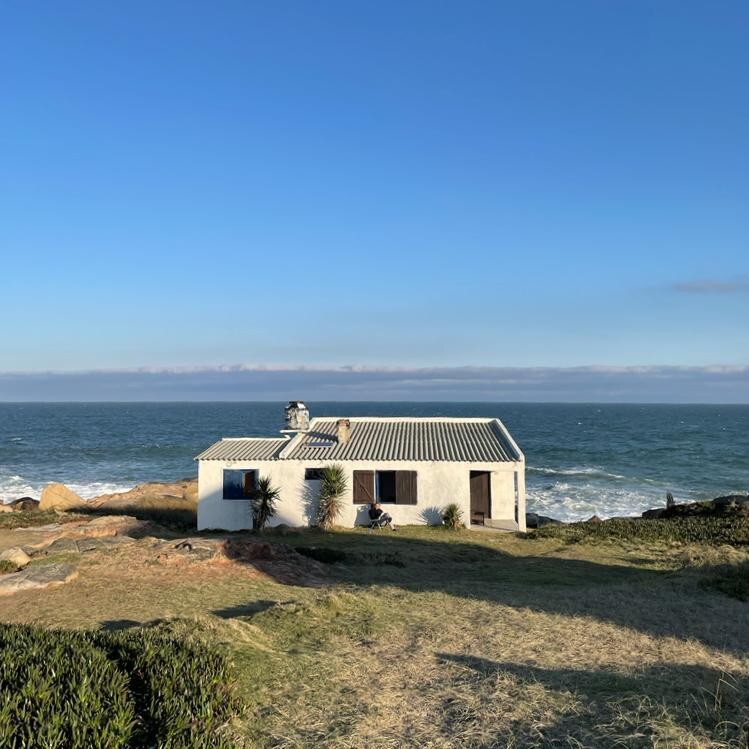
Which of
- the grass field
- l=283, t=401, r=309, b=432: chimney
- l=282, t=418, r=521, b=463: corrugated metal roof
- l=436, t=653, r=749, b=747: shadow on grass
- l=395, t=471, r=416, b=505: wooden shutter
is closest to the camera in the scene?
l=436, t=653, r=749, b=747: shadow on grass

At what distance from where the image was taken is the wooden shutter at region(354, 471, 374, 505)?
27.1 meters

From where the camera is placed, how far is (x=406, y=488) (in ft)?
88.3

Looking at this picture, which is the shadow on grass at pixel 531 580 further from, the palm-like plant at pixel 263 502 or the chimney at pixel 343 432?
the chimney at pixel 343 432

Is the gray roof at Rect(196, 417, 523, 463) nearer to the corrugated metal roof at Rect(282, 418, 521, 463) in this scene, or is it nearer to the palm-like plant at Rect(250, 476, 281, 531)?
the corrugated metal roof at Rect(282, 418, 521, 463)

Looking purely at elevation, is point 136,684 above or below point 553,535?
above

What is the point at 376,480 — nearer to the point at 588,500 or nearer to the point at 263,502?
the point at 263,502

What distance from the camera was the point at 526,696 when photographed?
8.17 metres

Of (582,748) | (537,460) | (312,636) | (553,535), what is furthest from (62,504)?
(537,460)

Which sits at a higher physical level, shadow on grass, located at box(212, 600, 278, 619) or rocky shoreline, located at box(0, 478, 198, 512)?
shadow on grass, located at box(212, 600, 278, 619)

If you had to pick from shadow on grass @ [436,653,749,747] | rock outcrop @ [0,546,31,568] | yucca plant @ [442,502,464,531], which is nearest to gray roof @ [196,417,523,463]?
yucca plant @ [442,502,464,531]

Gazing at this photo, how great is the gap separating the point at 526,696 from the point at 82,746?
16.5ft

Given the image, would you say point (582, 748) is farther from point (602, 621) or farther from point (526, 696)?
point (602, 621)

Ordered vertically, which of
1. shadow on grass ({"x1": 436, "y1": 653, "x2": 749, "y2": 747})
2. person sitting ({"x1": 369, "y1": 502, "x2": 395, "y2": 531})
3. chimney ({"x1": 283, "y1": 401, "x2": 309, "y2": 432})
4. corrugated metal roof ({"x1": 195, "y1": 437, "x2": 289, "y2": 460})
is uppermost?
chimney ({"x1": 283, "y1": 401, "x2": 309, "y2": 432})

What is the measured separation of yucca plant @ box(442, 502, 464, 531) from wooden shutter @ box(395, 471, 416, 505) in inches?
56.3
